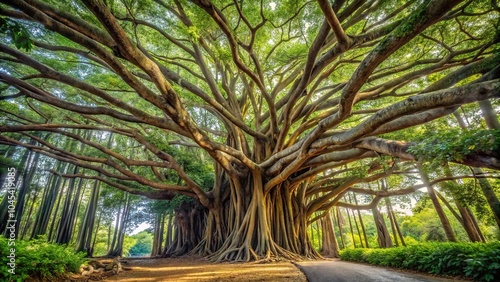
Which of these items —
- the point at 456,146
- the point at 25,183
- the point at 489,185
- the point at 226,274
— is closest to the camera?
the point at 456,146

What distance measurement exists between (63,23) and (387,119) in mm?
5053

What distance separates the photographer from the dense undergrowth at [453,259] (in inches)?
124

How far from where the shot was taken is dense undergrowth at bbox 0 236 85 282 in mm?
2529

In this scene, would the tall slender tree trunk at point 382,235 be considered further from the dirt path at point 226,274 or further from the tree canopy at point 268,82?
the dirt path at point 226,274

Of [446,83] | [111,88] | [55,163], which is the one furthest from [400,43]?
[55,163]

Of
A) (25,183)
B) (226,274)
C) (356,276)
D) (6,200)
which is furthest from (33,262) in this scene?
(6,200)

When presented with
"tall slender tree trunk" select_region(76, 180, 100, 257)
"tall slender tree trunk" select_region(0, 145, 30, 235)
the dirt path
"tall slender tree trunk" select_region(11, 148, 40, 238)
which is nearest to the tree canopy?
the dirt path

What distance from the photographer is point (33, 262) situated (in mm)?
2926

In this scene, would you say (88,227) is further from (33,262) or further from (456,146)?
(456,146)

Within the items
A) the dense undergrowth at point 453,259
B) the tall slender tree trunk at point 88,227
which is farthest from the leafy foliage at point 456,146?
the tall slender tree trunk at point 88,227

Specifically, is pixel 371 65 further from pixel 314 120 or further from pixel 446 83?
pixel 314 120

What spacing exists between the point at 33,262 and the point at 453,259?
6579 mm

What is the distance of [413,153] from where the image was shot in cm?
360

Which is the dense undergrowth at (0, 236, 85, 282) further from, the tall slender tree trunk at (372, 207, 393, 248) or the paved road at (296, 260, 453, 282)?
the tall slender tree trunk at (372, 207, 393, 248)
